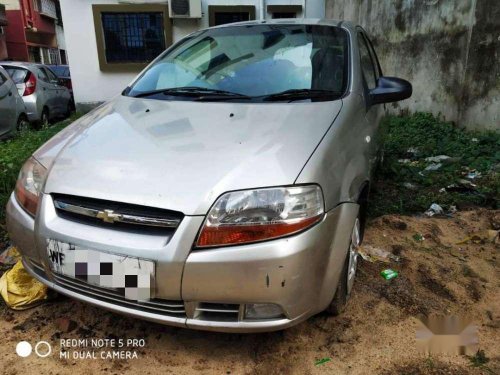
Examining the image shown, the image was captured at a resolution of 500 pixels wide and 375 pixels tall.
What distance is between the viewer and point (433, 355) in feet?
6.71

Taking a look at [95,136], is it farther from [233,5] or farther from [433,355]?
[233,5]

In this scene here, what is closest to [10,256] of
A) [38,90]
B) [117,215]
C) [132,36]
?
[117,215]

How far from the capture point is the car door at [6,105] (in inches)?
243

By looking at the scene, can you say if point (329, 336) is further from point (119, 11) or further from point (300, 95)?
point (119, 11)

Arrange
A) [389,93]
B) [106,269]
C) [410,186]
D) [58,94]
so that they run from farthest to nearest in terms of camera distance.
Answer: [58,94]
[410,186]
[389,93]
[106,269]

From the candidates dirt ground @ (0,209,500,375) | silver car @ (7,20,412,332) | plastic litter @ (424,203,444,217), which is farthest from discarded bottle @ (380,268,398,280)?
plastic litter @ (424,203,444,217)

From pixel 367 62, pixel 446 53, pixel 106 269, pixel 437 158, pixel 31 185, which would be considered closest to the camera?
pixel 106 269

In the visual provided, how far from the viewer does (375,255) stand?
114 inches

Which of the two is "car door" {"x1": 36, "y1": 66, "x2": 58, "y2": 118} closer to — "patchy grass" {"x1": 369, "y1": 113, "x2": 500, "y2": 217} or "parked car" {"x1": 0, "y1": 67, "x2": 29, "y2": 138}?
"parked car" {"x1": 0, "y1": 67, "x2": 29, "y2": 138}

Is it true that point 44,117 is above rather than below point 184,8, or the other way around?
below

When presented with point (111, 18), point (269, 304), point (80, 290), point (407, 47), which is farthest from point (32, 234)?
point (111, 18)

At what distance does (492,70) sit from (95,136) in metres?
5.07

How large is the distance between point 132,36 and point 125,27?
0.22 metres

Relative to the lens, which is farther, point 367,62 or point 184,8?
point 184,8
